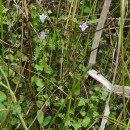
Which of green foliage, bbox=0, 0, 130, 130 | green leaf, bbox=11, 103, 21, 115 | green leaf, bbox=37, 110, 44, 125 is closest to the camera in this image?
green leaf, bbox=11, 103, 21, 115

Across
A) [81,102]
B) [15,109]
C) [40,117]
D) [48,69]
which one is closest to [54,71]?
[48,69]

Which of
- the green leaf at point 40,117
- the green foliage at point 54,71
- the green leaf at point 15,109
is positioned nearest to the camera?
the green leaf at point 15,109

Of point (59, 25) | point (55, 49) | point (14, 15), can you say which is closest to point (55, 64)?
point (55, 49)

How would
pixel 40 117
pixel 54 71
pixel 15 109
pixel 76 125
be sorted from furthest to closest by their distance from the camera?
pixel 54 71 < pixel 76 125 < pixel 40 117 < pixel 15 109

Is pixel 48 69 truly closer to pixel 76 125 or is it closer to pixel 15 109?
pixel 76 125

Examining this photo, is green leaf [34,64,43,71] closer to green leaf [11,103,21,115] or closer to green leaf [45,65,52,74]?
green leaf [45,65,52,74]

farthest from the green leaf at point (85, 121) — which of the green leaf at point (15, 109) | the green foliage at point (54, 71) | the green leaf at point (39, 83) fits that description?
the green leaf at point (15, 109)

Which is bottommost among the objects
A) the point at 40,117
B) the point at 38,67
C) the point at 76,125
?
the point at 76,125

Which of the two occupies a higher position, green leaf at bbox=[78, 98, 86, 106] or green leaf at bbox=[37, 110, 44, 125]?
green leaf at bbox=[37, 110, 44, 125]

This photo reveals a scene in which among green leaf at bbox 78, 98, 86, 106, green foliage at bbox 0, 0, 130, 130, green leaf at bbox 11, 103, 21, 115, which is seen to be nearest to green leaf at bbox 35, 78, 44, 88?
green foliage at bbox 0, 0, 130, 130

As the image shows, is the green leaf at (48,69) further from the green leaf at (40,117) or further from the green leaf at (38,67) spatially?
the green leaf at (40,117)

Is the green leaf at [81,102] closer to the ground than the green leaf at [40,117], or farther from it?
closer to the ground
